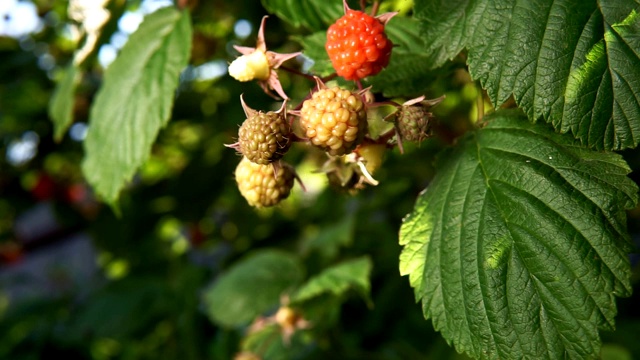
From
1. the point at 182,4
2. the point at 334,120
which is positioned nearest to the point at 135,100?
the point at 182,4

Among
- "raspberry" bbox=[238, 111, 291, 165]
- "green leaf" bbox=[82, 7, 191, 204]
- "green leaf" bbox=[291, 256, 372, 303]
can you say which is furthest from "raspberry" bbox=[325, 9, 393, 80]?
"green leaf" bbox=[291, 256, 372, 303]

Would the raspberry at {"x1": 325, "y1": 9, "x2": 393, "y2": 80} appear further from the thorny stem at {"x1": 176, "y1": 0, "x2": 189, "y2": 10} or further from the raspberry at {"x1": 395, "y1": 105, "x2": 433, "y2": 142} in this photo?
the thorny stem at {"x1": 176, "y1": 0, "x2": 189, "y2": 10}

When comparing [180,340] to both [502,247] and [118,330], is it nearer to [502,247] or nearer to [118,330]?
[118,330]

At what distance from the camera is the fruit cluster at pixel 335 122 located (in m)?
0.85

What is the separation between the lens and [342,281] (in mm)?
1489

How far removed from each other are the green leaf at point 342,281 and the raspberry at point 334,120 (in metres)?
0.63

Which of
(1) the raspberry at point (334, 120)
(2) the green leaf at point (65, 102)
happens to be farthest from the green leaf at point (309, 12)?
(2) the green leaf at point (65, 102)

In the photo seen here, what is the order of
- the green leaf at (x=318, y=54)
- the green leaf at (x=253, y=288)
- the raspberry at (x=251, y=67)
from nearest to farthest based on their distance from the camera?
the raspberry at (x=251, y=67), the green leaf at (x=318, y=54), the green leaf at (x=253, y=288)

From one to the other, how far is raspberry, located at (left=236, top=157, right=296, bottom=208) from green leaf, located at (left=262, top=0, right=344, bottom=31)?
1.22ft

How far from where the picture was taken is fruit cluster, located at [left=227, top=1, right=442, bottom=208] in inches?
33.5

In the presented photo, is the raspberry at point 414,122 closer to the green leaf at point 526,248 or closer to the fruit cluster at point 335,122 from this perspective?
the fruit cluster at point 335,122

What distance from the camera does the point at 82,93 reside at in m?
2.61

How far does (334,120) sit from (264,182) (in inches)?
7.5

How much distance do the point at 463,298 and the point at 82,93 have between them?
6.73 feet
